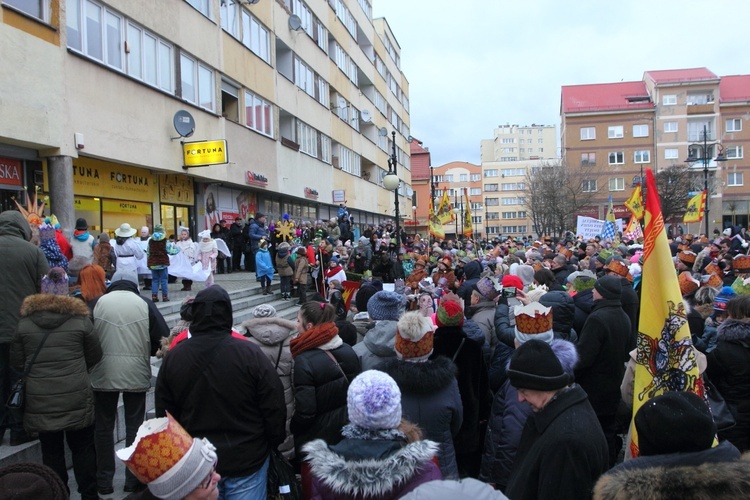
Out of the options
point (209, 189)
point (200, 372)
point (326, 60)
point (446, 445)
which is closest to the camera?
point (200, 372)

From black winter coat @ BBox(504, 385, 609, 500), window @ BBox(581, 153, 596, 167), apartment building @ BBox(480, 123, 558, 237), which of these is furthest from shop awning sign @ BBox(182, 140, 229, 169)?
apartment building @ BBox(480, 123, 558, 237)

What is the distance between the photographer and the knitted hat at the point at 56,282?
511 centimetres

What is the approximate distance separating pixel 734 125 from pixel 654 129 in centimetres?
834

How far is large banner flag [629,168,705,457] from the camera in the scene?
370 cm

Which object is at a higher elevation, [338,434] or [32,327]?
[32,327]

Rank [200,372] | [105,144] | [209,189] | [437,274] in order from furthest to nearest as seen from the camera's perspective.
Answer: [209,189]
[105,144]
[437,274]
[200,372]

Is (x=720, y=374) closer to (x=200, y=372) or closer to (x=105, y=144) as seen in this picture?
(x=200, y=372)

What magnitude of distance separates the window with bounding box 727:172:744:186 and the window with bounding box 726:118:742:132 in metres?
5.02

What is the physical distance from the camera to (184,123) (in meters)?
16.8

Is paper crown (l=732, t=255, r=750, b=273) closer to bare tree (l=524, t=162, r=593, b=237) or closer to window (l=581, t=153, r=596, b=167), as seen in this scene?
bare tree (l=524, t=162, r=593, b=237)

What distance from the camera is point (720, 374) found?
454cm

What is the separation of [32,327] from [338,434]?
2.64 meters

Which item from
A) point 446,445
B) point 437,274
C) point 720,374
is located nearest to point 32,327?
point 446,445

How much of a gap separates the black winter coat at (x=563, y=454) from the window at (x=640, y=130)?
70097mm
